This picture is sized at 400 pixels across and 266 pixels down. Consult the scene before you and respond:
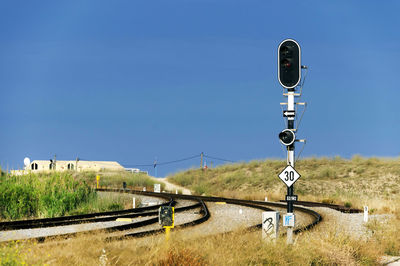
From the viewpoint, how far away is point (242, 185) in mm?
65688

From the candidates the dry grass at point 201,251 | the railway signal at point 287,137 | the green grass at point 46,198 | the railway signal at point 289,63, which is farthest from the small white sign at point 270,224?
the green grass at point 46,198

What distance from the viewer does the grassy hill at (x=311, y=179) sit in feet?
179

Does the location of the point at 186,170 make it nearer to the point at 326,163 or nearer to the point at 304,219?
the point at 326,163

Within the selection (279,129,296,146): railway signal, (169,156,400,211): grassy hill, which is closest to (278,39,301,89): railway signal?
(279,129,296,146): railway signal

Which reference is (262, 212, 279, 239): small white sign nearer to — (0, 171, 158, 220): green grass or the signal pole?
the signal pole

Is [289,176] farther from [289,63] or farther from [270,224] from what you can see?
[289,63]

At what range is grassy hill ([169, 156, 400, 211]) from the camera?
5459 centimetres

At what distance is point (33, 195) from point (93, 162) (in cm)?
10107

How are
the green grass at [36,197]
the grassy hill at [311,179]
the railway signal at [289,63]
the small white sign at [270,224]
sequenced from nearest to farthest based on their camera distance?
the small white sign at [270,224], the railway signal at [289,63], the green grass at [36,197], the grassy hill at [311,179]

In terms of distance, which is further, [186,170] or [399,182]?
[186,170]

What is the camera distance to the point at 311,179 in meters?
63.7

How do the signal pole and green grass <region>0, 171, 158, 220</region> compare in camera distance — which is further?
green grass <region>0, 171, 158, 220</region>

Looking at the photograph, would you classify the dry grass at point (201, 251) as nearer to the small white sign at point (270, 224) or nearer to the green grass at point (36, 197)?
the small white sign at point (270, 224)

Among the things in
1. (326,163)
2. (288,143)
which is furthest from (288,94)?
(326,163)
